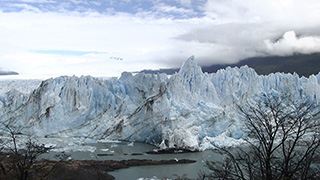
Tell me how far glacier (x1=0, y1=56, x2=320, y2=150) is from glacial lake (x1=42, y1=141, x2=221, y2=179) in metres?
1.43

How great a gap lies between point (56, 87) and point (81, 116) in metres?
3.25

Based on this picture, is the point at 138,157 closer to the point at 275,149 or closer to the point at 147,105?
the point at 147,105

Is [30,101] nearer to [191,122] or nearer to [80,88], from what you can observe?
[80,88]

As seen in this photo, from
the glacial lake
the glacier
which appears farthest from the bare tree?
the glacier

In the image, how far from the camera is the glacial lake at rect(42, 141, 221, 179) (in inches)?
512

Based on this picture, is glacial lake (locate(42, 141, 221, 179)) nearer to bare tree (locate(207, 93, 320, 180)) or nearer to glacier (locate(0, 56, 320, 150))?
glacier (locate(0, 56, 320, 150))

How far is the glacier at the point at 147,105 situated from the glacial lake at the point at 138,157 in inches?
56.4

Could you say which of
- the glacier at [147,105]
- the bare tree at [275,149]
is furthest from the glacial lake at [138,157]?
the bare tree at [275,149]

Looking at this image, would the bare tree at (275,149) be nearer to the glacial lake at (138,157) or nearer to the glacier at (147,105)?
the glacial lake at (138,157)

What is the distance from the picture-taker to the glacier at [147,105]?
19734mm

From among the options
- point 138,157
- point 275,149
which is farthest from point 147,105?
point 275,149

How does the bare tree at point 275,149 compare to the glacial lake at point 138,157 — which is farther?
the glacial lake at point 138,157

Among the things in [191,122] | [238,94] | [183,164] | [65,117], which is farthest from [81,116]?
[238,94]

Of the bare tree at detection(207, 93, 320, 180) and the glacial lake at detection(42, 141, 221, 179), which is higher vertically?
the bare tree at detection(207, 93, 320, 180)
